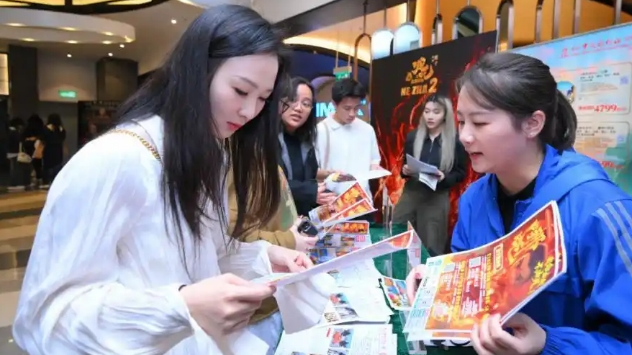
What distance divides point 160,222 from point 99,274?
111mm

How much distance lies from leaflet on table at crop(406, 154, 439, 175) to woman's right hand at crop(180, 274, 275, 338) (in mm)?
2030

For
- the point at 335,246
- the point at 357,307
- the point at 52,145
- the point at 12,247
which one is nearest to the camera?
the point at 357,307

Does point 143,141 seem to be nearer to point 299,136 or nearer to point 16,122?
point 299,136

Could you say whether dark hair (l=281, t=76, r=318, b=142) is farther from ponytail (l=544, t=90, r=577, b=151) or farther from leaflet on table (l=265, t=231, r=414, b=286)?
leaflet on table (l=265, t=231, r=414, b=286)

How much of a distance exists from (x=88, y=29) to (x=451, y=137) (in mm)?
7240

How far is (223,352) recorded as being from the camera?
2.48 feet

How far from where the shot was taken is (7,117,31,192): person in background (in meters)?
9.80

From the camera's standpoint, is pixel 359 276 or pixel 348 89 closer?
pixel 359 276

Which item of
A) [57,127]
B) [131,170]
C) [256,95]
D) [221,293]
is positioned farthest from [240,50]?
[57,127]

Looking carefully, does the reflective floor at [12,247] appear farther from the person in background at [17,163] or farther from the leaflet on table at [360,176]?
the leaflet on table at [360,176]

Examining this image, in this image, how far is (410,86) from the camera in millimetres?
3518

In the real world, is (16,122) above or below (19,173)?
above

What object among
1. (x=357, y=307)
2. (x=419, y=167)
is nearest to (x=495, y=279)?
(x=357, y=307)

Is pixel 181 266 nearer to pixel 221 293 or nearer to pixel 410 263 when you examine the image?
pixel 221 293
